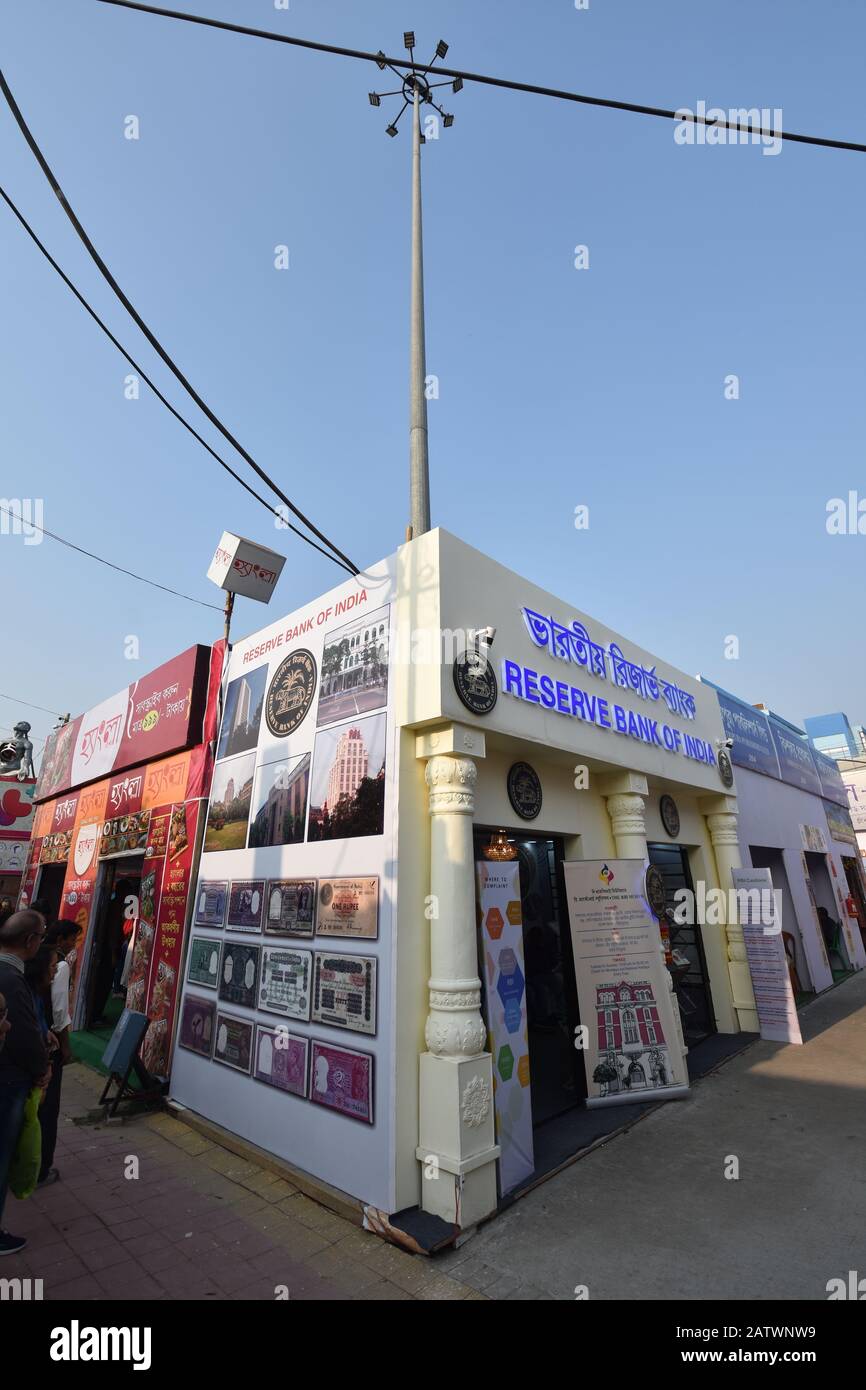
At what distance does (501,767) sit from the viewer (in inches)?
→ 233

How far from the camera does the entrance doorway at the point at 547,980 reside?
625 cm

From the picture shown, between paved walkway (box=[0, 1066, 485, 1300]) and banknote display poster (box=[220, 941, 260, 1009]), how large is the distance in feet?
4.11

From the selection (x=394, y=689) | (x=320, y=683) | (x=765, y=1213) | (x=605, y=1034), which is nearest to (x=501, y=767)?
(x=394, y=689)

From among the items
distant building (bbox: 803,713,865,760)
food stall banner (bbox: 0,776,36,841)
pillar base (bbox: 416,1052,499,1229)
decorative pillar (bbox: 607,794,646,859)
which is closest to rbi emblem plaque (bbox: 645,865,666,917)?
decorative pillar (bbox: 607,794,646,859)

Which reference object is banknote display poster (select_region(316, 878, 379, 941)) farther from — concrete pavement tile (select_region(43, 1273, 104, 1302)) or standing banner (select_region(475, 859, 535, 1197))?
concrete pavement tile (select_region(43, 1273, 104, 1302))

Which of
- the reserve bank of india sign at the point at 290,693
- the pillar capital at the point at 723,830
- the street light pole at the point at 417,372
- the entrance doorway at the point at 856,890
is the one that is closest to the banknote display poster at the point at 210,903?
the reserve bank of india sign at the point at 290,693

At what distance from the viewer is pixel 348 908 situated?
487 cm

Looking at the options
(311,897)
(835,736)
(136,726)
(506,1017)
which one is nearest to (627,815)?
(506,1017)

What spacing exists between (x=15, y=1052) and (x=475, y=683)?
3.95m

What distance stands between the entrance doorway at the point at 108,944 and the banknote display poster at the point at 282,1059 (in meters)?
4.35

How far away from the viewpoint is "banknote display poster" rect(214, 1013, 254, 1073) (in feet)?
18.6

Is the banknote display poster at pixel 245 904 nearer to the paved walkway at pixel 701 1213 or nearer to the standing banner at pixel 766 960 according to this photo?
the paved walkway at pixel 701 1213

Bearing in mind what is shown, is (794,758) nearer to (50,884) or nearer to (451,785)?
(451,785)
